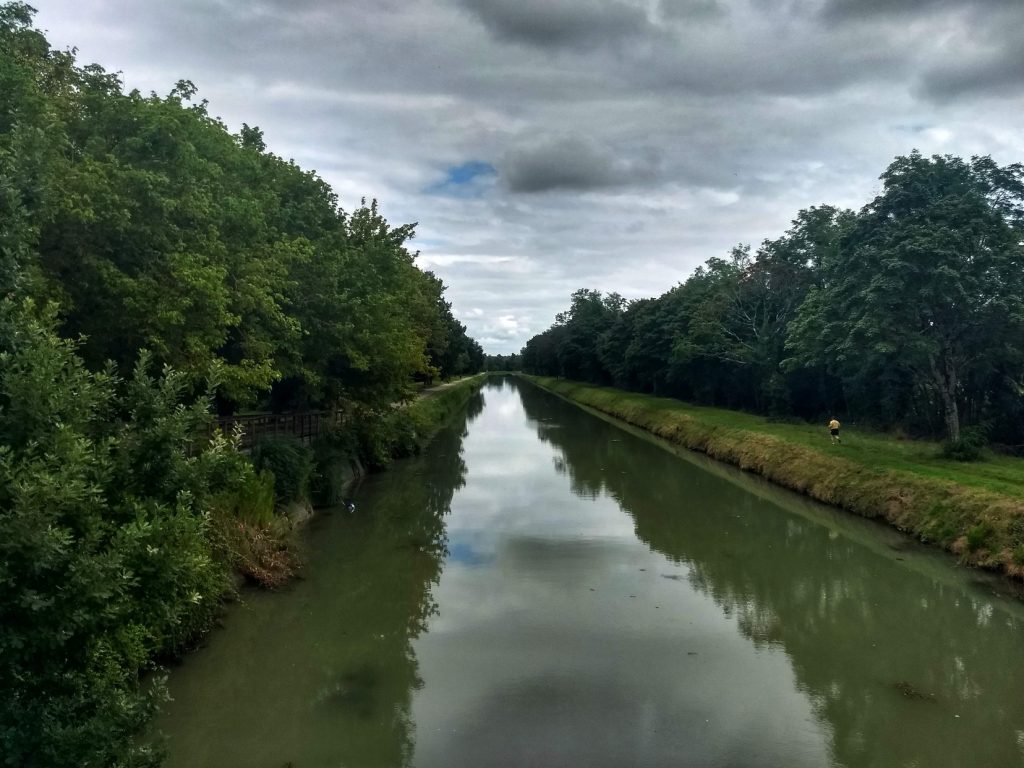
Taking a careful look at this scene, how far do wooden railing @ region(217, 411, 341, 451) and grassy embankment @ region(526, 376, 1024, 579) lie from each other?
56.3 feet

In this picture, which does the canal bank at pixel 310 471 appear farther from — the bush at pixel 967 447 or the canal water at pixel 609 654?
the bush at pixel 967 447

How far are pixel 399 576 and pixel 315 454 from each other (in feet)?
30.3

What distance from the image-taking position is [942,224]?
22.8 meters

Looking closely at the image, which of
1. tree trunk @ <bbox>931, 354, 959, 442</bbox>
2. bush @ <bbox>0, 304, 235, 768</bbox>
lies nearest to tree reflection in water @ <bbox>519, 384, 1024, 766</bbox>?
tree trunk @ <bbox>931, 354, 959, 442</bbox>

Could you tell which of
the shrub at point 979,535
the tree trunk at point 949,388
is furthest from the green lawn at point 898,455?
the shrub at point 979,535

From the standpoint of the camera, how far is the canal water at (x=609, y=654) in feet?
30.1

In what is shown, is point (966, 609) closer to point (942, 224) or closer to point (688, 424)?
point (942, 224)

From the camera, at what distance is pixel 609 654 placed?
12039 millimetres

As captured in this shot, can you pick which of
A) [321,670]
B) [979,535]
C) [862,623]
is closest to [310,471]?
[321,670]

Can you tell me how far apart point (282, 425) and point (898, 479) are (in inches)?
750

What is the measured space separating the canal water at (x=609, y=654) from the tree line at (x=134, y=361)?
5.66 feet

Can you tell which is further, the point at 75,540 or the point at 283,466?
the point at 283,466

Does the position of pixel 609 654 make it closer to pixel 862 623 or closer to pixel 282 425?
pixel 862 623

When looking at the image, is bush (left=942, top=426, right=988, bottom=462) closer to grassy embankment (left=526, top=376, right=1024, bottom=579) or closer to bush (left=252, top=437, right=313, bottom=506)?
grassy embankment (left=526, top=376, right=1024, bottom=579)
